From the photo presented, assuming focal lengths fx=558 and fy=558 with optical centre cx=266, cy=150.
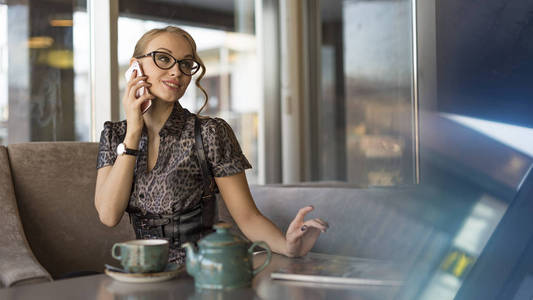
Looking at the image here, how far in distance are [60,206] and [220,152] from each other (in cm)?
70

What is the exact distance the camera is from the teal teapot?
0.86 m

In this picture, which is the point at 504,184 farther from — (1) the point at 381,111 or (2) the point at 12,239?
(1) the point at 381,111

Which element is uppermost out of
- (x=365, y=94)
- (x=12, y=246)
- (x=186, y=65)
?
(x=365, y=94)

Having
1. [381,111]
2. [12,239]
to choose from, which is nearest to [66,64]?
[12,239]

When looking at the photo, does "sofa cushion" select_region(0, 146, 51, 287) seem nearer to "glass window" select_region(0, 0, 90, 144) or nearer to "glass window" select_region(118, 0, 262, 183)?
"glass window" select_region(0, 0, 90, 144)

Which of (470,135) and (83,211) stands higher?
(470,135)

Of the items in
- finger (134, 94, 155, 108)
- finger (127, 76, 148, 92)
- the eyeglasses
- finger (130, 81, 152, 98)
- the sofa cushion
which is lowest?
the sofa cushion

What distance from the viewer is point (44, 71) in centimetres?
268

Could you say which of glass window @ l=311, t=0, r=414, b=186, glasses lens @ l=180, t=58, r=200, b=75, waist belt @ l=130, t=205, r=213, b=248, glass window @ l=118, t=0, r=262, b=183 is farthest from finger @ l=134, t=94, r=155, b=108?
glass window @ l=311, t=0, r=414, b=186

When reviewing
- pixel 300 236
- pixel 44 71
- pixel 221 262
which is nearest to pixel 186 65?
pixel 300 236

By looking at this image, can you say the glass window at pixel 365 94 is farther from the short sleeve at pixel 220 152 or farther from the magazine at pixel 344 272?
the magazine at pixel 344 272

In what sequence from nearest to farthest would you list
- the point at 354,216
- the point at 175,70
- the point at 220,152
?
1. the point at 175,70
2. the point at 220,152
3. the point at 354,216

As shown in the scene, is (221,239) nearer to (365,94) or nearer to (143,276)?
(143,276)

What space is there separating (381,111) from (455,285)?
3.02 metres
